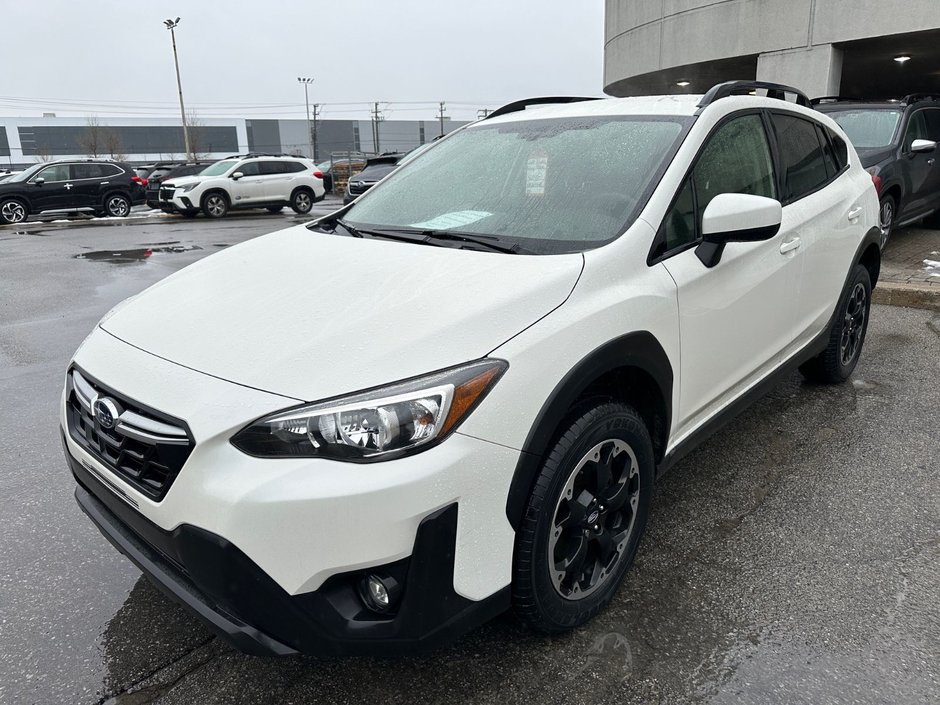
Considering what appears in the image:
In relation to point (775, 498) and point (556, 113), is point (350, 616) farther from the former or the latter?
point (556, 113)

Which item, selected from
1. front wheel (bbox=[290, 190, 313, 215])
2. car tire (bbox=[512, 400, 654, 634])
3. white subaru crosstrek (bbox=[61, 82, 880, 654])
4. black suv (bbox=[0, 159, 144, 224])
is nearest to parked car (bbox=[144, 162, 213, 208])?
black suv (bbox=[0, 159, 144, 224])

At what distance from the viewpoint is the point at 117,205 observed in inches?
781

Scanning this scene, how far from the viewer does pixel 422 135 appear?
91.0 m

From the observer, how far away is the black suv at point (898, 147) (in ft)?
25.8

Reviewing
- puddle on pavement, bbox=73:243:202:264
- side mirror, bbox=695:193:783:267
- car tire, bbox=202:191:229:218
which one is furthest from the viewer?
car tire, bbox=202:191:229:218

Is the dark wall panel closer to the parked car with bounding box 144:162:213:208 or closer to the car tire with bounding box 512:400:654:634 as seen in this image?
the parked car with bounding box 144:162:213:208

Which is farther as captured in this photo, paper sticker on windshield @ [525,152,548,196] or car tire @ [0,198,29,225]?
car tire @ [0,198,29,225]

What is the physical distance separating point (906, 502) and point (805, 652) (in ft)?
4.23

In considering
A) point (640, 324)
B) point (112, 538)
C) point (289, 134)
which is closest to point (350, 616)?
point (112, 538)

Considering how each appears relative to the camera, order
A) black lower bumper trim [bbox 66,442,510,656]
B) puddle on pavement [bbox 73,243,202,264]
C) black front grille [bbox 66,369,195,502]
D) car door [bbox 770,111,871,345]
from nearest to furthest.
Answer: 1. black lower bumper trim [bbox 66,442,510,656]
2. black front grille [bbox 66,369,195,502]
3. car door [bbox 770,111,871,345]
4. puddle on pavement [bbox 73,243,202,264]

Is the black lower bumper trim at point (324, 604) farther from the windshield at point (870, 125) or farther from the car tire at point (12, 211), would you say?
the car tire at point (12, 211)

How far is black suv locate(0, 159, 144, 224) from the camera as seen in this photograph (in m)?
17.9

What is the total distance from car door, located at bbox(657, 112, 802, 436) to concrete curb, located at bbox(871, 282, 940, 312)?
3696mm

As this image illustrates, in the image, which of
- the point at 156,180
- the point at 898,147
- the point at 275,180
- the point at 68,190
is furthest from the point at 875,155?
the point at 156,180
